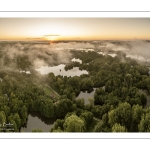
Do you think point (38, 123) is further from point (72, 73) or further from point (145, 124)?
point (145, 124)

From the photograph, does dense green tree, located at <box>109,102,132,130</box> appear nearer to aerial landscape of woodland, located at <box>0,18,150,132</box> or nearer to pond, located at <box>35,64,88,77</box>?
aerial landscape of woodland, located at <box>0,18,150,132</box>

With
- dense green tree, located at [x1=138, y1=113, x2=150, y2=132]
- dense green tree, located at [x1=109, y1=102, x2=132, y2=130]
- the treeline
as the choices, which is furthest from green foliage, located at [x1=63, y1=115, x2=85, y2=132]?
dense green tree, located at [x1=138, y1=113, x2=150, y2=132]

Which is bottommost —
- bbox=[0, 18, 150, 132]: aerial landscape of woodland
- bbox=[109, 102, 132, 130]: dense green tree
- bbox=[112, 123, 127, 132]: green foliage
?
bbox=[112, 123, 127, 132]: green foliage

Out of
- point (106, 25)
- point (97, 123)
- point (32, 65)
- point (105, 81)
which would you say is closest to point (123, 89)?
point (105, 81)

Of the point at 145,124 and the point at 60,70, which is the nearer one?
the point at 145,124

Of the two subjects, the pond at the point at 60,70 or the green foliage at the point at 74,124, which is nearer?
the green foliage at the point at 74,124

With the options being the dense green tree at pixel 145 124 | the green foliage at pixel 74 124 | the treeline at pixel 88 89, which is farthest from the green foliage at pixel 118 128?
the green foliage at pixel 74 124

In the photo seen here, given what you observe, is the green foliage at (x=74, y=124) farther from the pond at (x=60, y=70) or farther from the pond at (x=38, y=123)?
the pond at (x=60, y=70)

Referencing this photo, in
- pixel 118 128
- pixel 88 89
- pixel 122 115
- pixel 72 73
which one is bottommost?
pixel 118 128

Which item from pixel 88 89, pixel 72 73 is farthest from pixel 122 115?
pixel 72 73
